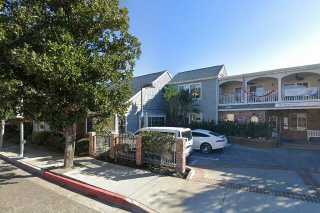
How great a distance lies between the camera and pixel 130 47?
951 centimetres

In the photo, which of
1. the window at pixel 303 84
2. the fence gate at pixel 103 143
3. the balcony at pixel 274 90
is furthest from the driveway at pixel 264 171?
the window at pixel 303 84

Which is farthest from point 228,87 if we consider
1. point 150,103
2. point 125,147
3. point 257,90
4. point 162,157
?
point 162,157

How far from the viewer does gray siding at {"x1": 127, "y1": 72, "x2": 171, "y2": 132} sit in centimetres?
2209

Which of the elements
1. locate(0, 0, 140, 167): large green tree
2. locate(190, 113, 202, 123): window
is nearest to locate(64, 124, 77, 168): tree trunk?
locate(0, 0, 140, 167): large green tree

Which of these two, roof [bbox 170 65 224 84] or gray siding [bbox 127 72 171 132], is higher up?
roof [bbox 170 65 224 84]

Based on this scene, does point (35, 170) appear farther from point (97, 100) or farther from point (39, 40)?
point (39, 40)

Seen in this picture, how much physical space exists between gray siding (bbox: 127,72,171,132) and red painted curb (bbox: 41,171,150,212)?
1238cm

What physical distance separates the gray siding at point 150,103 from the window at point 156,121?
1.78ft

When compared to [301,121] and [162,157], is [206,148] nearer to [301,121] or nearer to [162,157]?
[162,157]

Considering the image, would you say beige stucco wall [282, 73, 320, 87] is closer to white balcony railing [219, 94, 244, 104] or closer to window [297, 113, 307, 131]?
window [297, 113, 307, 131]

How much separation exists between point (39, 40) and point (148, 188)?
6147mm

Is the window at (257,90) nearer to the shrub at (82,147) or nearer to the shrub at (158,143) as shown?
the shrub at (158,143)

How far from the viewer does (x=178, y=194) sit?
22.8 feet

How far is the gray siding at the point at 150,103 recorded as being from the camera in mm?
22094
